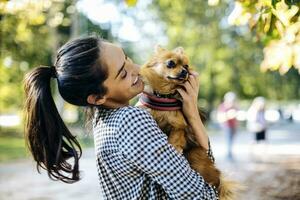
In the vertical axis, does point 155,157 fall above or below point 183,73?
below

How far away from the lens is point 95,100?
2.29 metres

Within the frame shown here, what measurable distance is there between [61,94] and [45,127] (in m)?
0.17

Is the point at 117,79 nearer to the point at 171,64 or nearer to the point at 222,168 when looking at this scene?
the point at 171,64

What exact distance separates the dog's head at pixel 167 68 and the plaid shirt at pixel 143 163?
801 mm

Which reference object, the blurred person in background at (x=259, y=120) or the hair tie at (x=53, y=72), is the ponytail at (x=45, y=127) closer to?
the hair tie at (x=53, y=72)

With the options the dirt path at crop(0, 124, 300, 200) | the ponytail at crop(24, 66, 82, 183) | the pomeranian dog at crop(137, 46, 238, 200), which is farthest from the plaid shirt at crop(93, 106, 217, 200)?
the dirt path at crop(0, 124, 300, 200)

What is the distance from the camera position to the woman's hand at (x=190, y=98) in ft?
8.26

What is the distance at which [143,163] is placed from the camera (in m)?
1.99

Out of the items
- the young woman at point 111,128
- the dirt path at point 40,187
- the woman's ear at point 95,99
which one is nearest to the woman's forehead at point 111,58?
the young woman at point 111,128

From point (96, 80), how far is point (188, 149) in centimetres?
78

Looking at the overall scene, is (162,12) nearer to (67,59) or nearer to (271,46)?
(271,46)

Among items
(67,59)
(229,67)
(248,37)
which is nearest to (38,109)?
(67,59)

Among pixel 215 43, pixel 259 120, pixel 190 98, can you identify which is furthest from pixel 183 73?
pixel 215 43

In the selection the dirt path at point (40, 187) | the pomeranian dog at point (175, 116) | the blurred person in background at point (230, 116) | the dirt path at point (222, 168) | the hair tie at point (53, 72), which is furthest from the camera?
the blurred person in background at point (230, 116)
